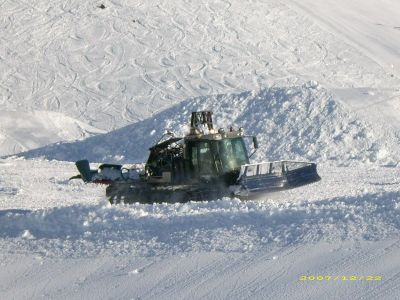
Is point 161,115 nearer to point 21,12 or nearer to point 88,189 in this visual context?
point 88,189

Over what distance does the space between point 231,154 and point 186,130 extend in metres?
8.96

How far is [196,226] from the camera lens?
32.3 ft

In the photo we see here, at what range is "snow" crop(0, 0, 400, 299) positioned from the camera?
8.24 meters

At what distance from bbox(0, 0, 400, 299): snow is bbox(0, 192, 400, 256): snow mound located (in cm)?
3

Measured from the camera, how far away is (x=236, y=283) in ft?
25.7

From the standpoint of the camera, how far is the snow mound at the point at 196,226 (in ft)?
29.8

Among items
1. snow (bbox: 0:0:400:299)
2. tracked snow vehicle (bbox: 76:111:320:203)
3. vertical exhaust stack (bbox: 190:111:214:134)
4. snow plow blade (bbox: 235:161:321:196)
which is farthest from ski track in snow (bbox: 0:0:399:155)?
snow plow blade (bbox: 235:161:321:196)

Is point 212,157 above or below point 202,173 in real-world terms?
above

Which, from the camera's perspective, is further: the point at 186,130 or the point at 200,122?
the point at 186,130

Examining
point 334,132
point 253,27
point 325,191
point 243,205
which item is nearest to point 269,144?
point 334,132
